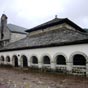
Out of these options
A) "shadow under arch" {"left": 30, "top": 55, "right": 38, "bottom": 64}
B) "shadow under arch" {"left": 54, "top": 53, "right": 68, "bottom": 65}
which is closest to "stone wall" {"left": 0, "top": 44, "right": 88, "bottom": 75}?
"shadow under arch" {"left": 54, "top": 53, "right": 68, "bottom": 65}

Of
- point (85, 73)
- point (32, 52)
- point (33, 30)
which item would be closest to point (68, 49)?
point (85, 73)

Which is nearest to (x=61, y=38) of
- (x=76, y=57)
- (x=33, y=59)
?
(x=76, y=57)

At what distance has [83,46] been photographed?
1361 centimetres

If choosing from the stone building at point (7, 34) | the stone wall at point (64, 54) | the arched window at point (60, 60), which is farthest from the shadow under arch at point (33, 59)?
the stone building at point (7, 34)

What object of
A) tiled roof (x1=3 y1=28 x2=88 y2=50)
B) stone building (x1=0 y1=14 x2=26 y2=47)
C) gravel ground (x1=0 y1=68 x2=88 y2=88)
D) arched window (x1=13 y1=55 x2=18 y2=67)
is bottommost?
gravel ground (x1=0 y1=68 x2=88 y2=88)

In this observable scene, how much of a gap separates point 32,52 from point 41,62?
6.98ft

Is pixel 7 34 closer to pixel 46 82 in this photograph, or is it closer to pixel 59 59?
pixel 59 59

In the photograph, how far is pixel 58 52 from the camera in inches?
615

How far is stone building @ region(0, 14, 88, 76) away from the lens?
46.0 ft

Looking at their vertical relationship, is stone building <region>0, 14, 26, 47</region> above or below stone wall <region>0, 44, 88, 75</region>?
Result: above

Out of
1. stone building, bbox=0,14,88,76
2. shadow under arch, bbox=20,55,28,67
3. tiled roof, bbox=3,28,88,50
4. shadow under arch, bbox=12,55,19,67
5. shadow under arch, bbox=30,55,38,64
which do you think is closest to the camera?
stone building, bbox=0,14,88,76

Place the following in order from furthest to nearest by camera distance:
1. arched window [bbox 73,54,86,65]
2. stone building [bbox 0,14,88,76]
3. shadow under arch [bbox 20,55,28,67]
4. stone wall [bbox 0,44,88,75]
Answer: shadow under arch [bbox 20,55,28,67] < arched window [bbox 73,54,86,65] < stone building [bbox 0,14,88,76] < stone wall [bbox 0,44,88,75]

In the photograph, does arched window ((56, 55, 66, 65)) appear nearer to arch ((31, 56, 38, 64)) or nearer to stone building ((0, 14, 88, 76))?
stone building ((0, 14, 88, 76))

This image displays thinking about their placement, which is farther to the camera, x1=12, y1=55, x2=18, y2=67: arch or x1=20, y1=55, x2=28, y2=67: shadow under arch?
x1=12, y1=55, x2=18, y2=67: arch
